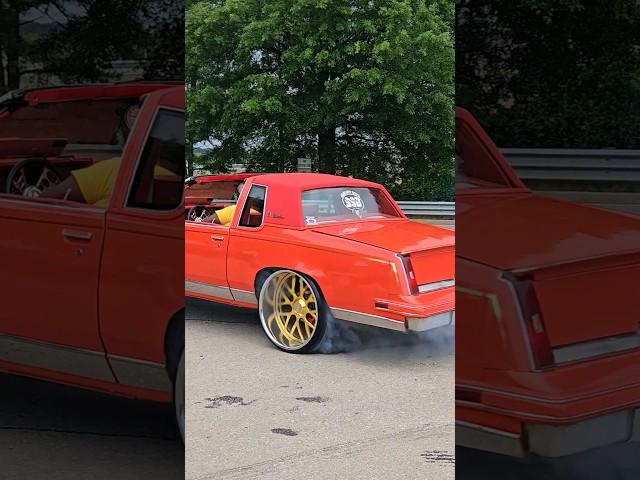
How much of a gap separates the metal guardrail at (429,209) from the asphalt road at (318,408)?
68cm

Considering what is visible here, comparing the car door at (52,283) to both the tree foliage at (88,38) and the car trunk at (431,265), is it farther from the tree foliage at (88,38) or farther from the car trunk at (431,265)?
the car trunk at (431,265)

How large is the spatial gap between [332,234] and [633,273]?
1976 mm

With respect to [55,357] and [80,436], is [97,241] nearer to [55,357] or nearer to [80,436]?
[55,357]

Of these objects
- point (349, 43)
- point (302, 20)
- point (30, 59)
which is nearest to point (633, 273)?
point (30, 59)

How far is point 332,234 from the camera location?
3.47m

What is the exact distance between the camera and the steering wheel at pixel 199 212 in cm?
375

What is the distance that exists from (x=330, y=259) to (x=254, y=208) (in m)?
0.57

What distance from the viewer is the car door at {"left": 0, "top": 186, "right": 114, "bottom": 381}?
5.73ft

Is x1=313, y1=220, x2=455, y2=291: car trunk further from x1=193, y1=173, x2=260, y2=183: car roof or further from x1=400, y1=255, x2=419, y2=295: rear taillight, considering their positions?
x1=193, y1=173, x2=260, y2=183: car roof

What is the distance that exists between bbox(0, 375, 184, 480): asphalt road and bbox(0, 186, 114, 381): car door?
0.10m

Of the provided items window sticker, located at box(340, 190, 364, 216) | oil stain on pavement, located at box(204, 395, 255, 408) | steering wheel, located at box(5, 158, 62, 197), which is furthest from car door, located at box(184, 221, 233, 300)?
steering wheel, located at box(5, 158, 62, 197)

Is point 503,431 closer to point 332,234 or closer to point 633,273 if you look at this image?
point 633,273

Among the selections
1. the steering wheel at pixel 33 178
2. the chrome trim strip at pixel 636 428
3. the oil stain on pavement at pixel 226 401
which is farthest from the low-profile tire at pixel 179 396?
the oil stain on pavement at pixel 226 401

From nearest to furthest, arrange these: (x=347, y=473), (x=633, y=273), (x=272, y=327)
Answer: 1. (x=633, y=273)
2. (x=347, y=473)
3. (x=272, y=327)
